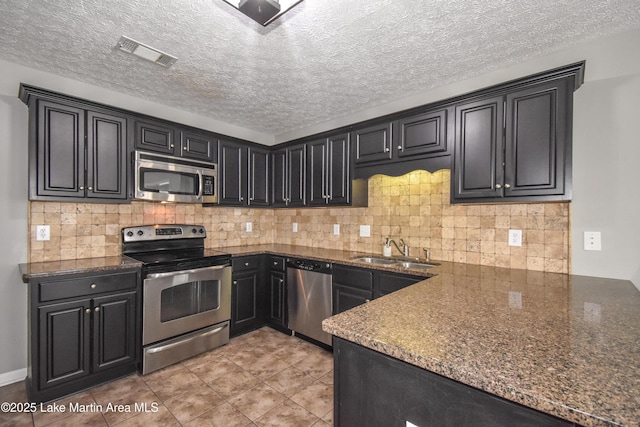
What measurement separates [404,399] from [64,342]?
7.92 feet

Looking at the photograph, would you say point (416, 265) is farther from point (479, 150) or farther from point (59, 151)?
point (59, 151)

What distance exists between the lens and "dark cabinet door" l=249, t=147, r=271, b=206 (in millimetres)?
3570

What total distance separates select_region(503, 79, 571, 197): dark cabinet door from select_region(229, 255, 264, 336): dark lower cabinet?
8.28 feet

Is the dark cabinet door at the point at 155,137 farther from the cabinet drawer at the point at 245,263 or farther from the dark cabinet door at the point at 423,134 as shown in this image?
the dark cabinet door at the point at 423,134

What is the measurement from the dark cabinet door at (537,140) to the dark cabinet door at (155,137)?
2.91 m

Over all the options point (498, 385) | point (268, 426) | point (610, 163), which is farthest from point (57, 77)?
point (610, 163)

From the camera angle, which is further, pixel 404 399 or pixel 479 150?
pixel 479 150

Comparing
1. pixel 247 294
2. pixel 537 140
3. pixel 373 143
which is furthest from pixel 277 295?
pixel 537 140

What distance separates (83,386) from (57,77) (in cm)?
249

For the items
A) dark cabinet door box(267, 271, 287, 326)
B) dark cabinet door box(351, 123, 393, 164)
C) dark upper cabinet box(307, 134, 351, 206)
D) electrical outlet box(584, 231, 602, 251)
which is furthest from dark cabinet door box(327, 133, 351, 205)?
electrical outlet box(584, 231, 602, 251)

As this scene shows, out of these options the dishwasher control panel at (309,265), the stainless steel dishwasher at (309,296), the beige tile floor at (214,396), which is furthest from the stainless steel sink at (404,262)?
the beige tile floor at (214,396)

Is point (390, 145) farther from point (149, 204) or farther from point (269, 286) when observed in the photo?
point (149, 204)

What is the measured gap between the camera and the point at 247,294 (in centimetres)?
320

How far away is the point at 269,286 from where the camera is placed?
336 cm
